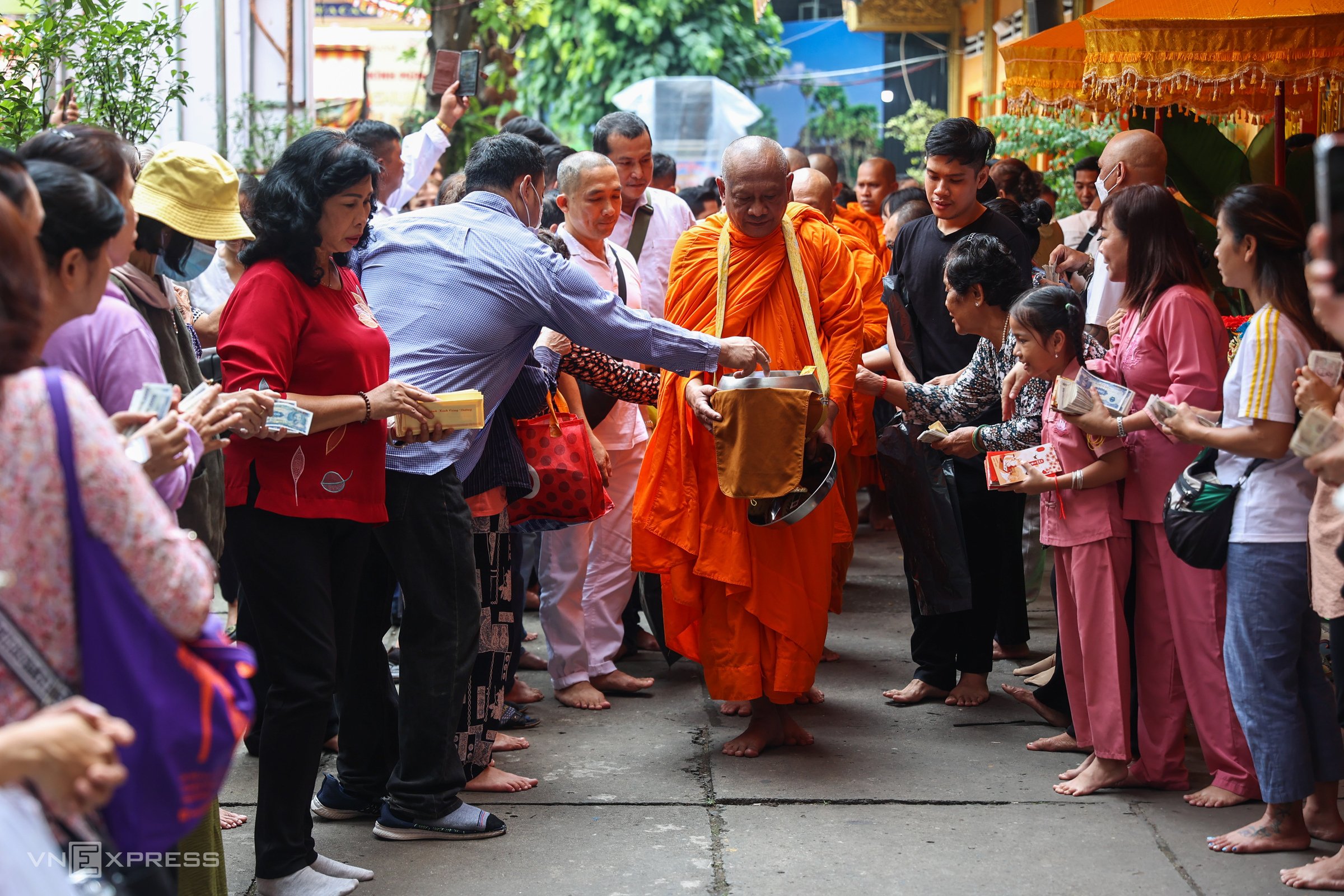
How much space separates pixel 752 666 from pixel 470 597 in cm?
108

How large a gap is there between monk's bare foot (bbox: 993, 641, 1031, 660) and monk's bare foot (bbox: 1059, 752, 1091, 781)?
4.57 ft

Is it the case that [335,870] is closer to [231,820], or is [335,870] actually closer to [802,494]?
[231,820]

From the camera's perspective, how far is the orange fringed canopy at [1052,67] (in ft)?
22.9

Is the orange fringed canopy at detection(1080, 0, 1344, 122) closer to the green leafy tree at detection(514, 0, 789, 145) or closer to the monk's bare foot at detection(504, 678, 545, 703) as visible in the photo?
the monk's bare foot at detection(504, 678, 545, 703)

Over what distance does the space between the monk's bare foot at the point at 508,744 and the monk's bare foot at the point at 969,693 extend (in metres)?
1.66

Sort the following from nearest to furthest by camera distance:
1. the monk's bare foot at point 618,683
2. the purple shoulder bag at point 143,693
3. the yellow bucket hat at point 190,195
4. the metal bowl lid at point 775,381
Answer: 1. the purple shoulder bag at point 143,693
2. the yellow bucket hat at point 190,195
3. the metal bowl lid at point 775,381
4. the monk's bare foot at point 618,683

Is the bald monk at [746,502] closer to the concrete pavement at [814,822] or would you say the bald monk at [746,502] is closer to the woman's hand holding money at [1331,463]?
the concrete pavement at [814,822]

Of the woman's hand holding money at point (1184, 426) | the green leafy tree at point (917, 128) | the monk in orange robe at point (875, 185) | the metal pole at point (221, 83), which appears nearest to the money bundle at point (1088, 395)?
the woman's hand holding money at point (1184, 426)

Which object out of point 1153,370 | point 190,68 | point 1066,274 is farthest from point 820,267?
Result: point 190,68

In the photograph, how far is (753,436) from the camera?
4.06 meters

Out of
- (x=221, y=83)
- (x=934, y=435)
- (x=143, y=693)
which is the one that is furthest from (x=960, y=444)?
(x=221, y=83)

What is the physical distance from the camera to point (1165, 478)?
12.8ft

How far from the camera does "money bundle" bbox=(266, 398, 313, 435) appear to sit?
2877 millimetres

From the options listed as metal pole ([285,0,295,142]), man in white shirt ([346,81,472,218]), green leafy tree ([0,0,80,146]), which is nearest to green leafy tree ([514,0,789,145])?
metal pole ([285,0,295,142])
